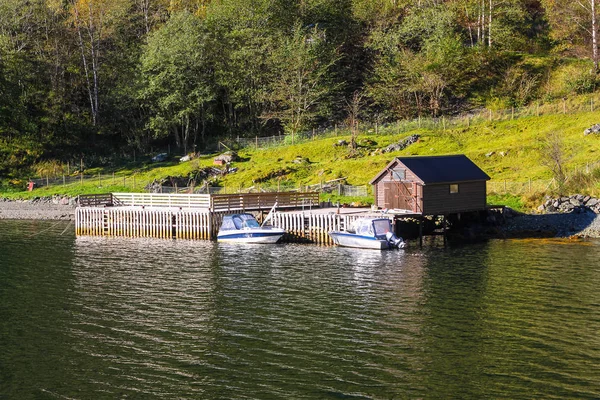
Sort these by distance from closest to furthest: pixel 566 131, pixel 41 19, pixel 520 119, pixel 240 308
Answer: pixel 240 308 → pixel 566 131 → pixel 520 119 → pixel 41 19

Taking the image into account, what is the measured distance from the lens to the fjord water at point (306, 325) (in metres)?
25.0

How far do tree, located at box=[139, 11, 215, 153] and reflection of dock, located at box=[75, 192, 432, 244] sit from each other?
121 ft

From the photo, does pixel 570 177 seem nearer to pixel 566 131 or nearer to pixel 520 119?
pixel 566 131

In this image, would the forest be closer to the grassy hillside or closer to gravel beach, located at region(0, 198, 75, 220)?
the grassy hillside

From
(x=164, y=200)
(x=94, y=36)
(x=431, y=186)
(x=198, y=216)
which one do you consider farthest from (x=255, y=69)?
(x=431, y=186)

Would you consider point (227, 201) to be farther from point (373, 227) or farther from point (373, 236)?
point (373, 236)

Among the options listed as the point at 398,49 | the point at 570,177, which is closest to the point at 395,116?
the point at 398,49

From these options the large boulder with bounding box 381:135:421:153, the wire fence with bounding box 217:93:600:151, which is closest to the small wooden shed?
the large boulder with bounding box 381:135:421:153

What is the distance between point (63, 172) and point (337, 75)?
4452 cm

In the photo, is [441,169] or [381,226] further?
[441,169]

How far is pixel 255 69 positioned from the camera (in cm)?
11175

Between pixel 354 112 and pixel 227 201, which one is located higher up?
pixel 354 112

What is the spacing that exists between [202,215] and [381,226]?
17198 millimetres

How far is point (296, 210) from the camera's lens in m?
66.9
